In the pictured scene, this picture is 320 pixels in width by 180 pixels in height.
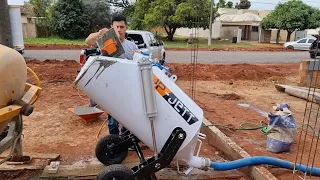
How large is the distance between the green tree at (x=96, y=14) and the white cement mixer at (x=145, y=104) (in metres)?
30.2

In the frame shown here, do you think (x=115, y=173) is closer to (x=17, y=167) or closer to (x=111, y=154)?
(x=111, y=154)

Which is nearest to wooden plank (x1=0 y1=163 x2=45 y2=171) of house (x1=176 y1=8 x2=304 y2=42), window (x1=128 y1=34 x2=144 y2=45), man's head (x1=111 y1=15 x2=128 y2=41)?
man's head (x1=111 y1=15 x2=128 y2=41)

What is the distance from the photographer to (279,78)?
1123cm

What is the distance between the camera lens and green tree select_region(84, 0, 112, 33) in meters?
32.2

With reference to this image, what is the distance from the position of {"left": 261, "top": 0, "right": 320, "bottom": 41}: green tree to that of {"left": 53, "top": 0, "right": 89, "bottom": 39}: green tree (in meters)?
21.2

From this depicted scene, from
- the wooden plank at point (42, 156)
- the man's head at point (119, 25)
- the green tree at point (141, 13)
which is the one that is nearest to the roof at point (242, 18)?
the green tree at point (141, 13)

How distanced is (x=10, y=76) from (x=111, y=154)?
146 cm

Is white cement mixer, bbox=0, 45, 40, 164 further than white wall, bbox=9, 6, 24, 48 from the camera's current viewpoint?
No

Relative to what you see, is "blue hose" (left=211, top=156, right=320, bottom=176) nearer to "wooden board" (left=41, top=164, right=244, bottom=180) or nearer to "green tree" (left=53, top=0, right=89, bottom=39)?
"wooden board" (left=41, top=164, right=244, bottom=180)

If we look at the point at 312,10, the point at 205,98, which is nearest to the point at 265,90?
the point at 205,98

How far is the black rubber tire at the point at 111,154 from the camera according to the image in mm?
3506

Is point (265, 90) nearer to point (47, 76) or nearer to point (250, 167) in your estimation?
point (250, 167)

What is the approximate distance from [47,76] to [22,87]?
7591 mm

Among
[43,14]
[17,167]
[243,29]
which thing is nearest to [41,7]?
[43,14]
